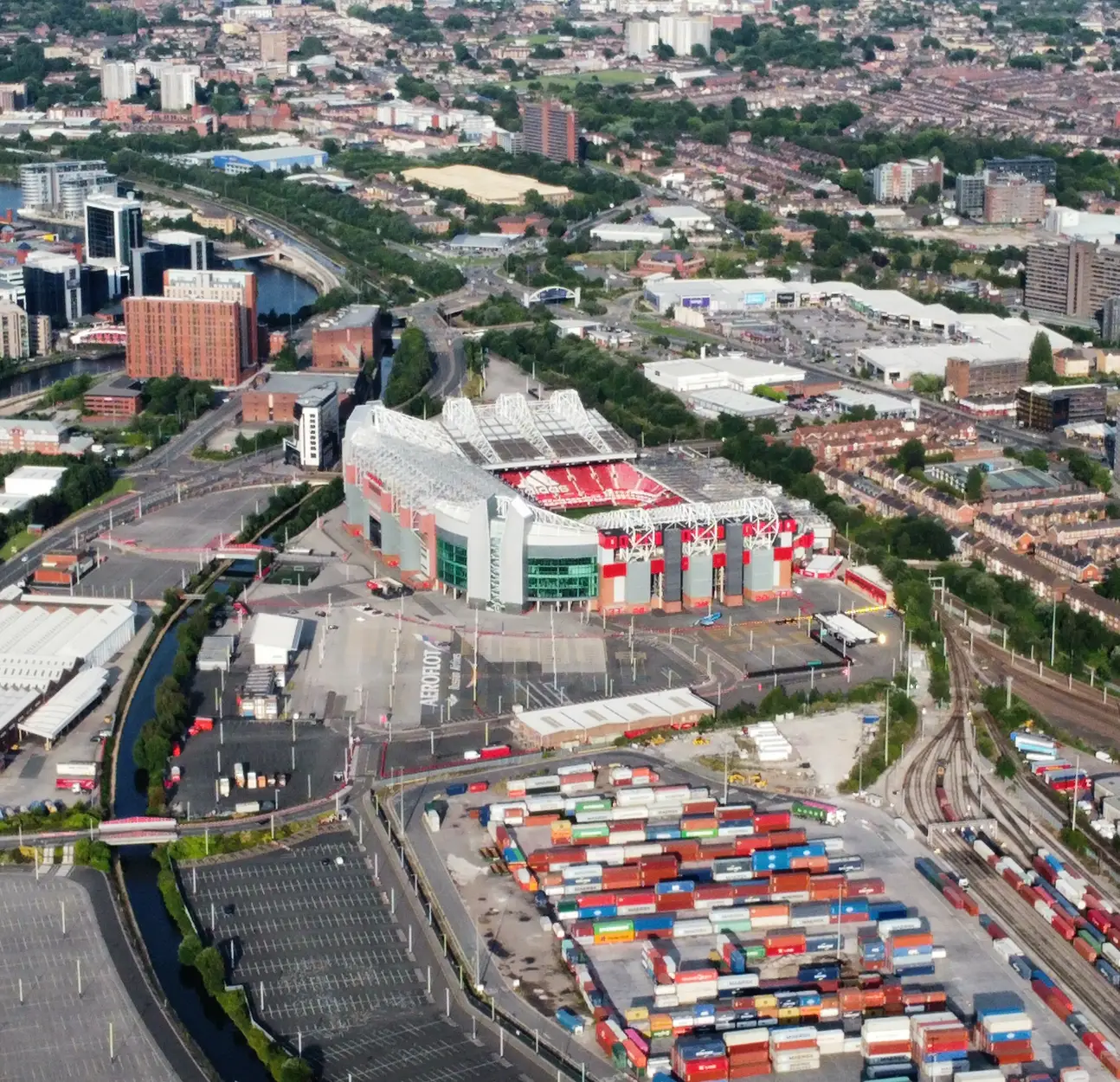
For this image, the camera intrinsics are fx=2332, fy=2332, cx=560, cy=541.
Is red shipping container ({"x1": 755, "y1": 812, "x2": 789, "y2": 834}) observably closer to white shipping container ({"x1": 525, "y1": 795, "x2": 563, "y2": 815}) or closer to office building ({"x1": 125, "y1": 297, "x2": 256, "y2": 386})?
white shipping container ({"x1": 525, "y1": 795, "x2": 563, "y2": 815})

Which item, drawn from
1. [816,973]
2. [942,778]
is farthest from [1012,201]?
[816,973]

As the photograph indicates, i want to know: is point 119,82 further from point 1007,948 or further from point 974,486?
point 1007,948

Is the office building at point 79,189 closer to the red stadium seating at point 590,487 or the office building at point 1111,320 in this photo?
the office building at point 1111,320

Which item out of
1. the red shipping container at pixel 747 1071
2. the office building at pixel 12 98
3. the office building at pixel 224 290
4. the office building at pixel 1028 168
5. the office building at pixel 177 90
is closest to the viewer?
the red shipping container at pixel 747 1071

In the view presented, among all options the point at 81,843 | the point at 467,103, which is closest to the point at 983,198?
the point at 467,103

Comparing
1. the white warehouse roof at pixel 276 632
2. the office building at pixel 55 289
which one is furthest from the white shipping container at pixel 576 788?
the office building at pixel 55 289

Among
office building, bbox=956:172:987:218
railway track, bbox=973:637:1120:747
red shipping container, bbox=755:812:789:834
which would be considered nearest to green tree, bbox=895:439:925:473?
railway track, bbox=973:637:1120:747
